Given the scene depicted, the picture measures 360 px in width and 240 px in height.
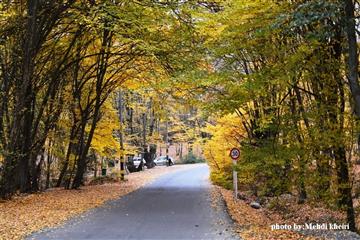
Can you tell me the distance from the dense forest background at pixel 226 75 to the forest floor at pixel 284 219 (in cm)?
88

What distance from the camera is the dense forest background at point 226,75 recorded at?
11.2m

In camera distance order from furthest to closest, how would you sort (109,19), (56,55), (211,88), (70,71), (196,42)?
(70,71) → (56,55) → (211,88) → (196,42) → (109,19)

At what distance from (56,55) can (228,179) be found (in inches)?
430

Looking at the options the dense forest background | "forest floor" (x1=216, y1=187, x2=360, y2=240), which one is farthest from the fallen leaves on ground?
the dense forest background

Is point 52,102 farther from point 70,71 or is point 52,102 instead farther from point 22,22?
point 22,22

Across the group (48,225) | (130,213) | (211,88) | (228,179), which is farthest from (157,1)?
(228,179)

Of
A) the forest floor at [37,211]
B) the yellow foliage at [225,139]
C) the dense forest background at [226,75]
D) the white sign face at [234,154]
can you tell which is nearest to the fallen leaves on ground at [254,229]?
the dense forest background at [226,75]

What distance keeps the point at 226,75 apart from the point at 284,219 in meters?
5.26

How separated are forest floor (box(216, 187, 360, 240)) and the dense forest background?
88 centimetres

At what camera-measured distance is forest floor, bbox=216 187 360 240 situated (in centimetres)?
1014

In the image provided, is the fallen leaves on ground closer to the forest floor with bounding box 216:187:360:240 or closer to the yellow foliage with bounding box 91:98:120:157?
the forest floor with bounding box 216:187:360:240

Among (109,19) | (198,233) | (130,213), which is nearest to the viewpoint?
(198,233)

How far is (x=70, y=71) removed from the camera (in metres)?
23.2

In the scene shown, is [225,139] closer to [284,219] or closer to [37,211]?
[284,219]
